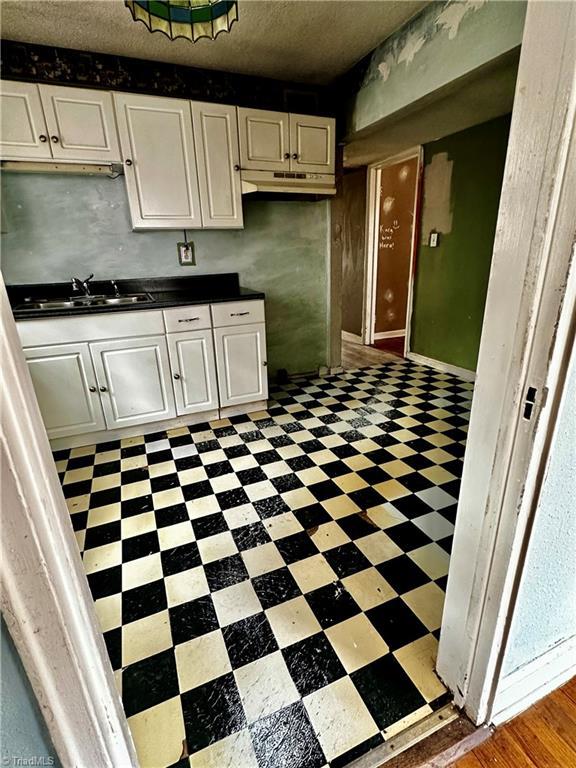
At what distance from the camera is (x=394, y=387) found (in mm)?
3199

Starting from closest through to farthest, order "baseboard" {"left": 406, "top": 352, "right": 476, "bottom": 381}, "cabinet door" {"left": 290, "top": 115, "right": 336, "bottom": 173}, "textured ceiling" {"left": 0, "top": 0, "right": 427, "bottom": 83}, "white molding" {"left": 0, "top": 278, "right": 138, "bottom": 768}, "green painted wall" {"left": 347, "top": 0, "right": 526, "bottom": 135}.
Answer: "white molding" {"left": 0, "top": 278, "right": 138, "bottom": 768}, "green painted wall" {"left": 347, "top": 0, "right": 526, "bottom": 135}, "textured ceiling" {"left": 0, "top": 0, "right": 427, "bottom": 83}, "cabinet door" {"left": 290, "top": 115, "right": 336, "bottom": 173}, "baseboard" {"left": 406, "top": 352, "right": 476, "bottom": 381}

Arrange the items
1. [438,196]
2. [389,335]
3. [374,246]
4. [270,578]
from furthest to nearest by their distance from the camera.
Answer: [389,335] < [374,246] < [438,196] < [270,578]

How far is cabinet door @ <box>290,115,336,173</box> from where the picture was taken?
264 cm

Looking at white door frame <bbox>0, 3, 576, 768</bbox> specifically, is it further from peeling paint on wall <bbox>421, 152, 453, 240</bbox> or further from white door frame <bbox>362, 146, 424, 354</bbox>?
white door frame <bbox>362, 146, 424, 354</bbox>

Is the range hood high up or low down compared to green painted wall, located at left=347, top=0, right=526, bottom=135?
down

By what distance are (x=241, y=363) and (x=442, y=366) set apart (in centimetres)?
201

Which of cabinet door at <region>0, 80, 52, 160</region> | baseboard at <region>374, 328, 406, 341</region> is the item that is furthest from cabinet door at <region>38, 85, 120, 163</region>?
baseboard at <region>374, 328, 406, 341</region>

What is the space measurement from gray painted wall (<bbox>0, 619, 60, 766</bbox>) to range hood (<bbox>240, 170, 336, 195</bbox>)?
263 cm

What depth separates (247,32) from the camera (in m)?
2.06

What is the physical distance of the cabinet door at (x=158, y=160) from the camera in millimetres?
2217

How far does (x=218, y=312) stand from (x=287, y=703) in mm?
2035

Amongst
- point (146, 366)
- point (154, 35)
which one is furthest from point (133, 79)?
point (146, 366)

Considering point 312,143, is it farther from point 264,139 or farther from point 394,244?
point 394,244

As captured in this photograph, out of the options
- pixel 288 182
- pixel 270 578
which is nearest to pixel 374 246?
pixel 288 182
